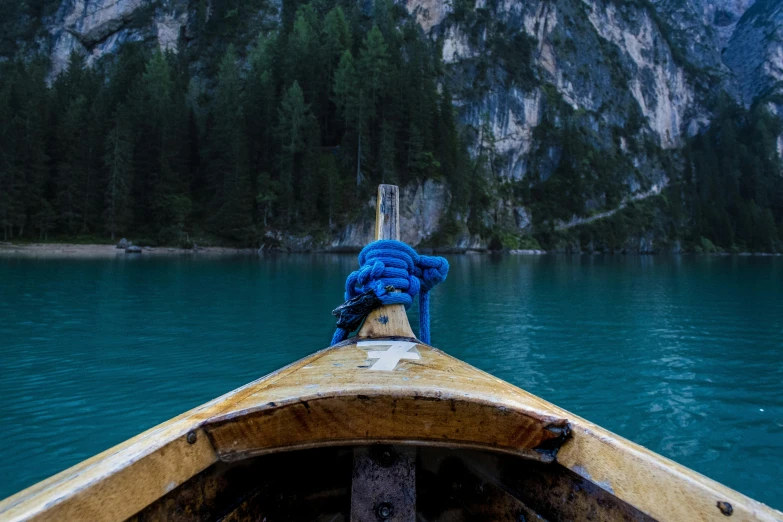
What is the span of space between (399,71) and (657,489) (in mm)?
47008

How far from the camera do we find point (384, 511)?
1.60 meters

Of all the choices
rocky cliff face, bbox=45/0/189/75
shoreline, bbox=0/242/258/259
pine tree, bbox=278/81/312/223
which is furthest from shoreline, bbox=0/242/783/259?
rocky cliff face, bbox=45/0/189/75

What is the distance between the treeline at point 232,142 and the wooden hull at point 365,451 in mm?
37950

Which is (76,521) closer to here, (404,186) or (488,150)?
(404,186)

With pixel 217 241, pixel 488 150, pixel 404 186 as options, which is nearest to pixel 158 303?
pixel 217 241

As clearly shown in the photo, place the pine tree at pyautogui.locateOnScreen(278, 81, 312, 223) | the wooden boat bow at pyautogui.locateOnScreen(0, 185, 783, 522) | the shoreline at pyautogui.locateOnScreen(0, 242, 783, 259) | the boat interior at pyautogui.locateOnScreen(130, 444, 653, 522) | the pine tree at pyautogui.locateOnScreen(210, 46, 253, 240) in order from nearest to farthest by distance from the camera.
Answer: the wooden boat bow at pyautogui.locateOnScreen(0, 185, 783, 522), the boat interior at pyautogui.locateOnScreen(130, 444, 653, 522), the shoreline at pyautogui.locateOnScreen(0, 242, 783, 259), the pine tree at pyautogui.locateOnScreen(210, 46, 253, 240), the pine tree at pyautogui.locateOnScreen(278, 81, 312, 223)

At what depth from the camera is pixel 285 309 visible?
1059 cm

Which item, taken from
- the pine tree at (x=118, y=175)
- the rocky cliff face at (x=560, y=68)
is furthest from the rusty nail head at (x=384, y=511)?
the pine tree at (x=118, y=175)

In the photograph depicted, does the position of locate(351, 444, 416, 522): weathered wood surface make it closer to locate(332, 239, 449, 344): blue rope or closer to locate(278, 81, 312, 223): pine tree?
locate(332, 239, 449, 344): blue rope

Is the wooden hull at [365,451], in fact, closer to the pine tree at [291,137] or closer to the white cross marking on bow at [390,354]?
the white cross marking on bow at [390,354]

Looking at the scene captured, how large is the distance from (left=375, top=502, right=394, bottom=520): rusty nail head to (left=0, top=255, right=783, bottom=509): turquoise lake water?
3.09 metres

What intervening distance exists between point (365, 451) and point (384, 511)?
210 mm

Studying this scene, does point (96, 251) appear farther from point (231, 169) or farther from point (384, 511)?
point (384, 511)

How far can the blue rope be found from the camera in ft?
10.6
